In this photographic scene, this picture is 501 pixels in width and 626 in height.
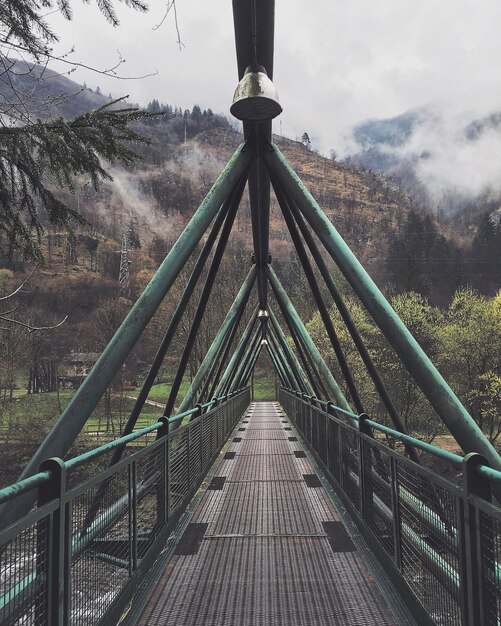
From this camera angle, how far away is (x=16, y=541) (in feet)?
6.22

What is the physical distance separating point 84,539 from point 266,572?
1.86 m

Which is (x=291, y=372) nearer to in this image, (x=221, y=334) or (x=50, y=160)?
(x=221, y=334)

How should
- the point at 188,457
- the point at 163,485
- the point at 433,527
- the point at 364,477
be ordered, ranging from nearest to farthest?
1. the point at 433,527
2. the point at 364,477
3. the point at 163,485
4. the point at 188,457

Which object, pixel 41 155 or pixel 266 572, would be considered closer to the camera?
pixel 266 572

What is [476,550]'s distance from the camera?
2213 mm

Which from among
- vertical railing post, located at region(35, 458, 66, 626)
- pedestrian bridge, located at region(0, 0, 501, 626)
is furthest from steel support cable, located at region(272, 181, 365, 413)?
vertical railing post, located at region(35, 458, 66, 626)

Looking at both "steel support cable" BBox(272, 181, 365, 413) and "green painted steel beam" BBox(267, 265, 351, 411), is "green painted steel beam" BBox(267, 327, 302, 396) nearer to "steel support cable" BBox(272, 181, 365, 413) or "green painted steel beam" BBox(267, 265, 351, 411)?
"green painted steel beam" BBox(267, 265, 351, 411)

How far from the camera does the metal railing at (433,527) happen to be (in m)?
2.18

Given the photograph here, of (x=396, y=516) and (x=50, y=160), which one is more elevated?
(x=50, y=160)

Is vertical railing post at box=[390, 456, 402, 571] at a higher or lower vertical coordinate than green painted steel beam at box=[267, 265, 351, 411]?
lower

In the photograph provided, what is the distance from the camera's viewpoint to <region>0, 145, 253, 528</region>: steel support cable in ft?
12.0

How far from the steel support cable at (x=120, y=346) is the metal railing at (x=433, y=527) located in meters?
2.38

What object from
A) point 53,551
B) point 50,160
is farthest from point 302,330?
point 53,551

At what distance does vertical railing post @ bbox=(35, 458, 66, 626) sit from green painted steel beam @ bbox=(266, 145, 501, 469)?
2708 mm
